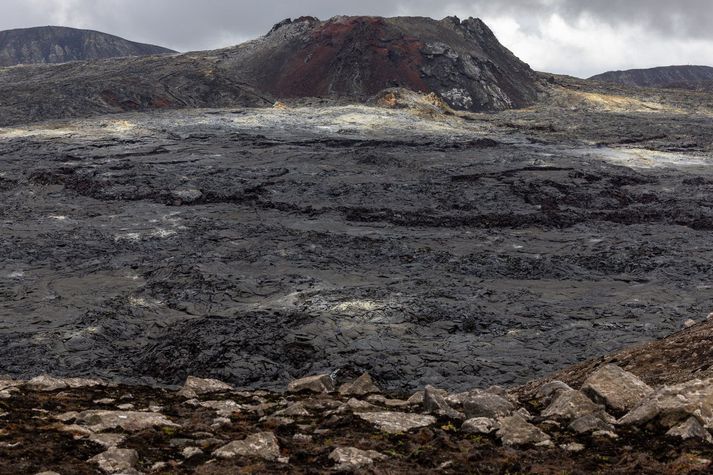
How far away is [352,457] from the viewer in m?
5.22

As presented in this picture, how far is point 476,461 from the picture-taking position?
204 inches

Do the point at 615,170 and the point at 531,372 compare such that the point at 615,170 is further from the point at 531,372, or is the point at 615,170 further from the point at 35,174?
the point at 35,174

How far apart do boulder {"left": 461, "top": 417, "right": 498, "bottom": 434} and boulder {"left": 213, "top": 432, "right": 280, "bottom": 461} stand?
1777 mm

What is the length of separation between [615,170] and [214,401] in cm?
2656

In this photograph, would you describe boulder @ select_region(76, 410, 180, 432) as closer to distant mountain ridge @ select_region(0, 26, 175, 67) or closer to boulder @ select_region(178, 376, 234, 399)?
boulder @ select_region(178, 376, 234, 399)

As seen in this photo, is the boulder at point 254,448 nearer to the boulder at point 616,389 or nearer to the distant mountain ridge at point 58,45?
the boulder at point 616,389

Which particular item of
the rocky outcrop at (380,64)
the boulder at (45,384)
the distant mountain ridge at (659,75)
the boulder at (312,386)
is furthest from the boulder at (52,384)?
the distant mountain ridge at (659,75)

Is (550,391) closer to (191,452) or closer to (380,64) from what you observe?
(191,452)

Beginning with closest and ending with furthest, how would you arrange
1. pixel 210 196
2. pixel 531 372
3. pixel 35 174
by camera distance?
pixel 531 372
pixel 210 196
pixel 35 174

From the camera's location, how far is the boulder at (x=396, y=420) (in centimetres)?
607

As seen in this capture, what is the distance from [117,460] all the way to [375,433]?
227 cm

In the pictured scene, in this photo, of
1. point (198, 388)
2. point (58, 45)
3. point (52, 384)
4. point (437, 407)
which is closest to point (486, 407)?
point (437, 407)

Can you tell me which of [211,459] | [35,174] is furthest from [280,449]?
[35,174]

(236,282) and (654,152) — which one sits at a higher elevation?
(654,152)
